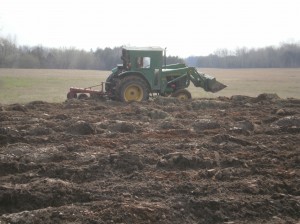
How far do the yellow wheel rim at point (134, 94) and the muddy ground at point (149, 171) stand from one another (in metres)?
4.76

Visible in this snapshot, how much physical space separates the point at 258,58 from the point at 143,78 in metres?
99.0

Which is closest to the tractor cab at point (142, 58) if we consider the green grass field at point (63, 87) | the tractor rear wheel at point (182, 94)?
the tractor rear wheel at point (182, 94)

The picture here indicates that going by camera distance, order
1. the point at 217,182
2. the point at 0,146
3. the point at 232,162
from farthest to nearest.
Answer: the point at 0,146
the point at 232,162
the point at 217,182

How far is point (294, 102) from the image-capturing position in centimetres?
1555

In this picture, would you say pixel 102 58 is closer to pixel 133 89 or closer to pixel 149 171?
pixel 133 89

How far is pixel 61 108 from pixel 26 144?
19.8 feet

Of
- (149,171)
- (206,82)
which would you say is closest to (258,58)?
(206,82)

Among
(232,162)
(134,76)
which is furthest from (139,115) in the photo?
(232,162)

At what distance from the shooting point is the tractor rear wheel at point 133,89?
15.8 meters

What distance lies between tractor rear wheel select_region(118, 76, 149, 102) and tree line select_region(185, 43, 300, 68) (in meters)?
86.0

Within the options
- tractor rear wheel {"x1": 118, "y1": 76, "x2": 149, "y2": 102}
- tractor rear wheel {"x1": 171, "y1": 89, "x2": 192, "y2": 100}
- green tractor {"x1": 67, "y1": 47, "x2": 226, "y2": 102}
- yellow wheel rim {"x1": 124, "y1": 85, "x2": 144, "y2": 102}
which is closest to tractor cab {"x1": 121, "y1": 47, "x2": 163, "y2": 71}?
green tractor {"x1": 67, "y1": 47, "x2": 226, "y2": 102}

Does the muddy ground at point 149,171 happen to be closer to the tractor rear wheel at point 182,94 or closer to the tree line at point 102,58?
the tractor rear wheel at point 182,94

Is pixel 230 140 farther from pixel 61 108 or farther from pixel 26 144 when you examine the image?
pixel 61 108

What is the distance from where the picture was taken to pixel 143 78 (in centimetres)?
1627
